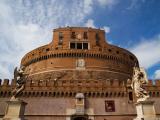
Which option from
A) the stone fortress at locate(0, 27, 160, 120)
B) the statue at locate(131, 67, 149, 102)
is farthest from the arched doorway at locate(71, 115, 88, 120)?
the statue at locate(131, 67, 149, 102)

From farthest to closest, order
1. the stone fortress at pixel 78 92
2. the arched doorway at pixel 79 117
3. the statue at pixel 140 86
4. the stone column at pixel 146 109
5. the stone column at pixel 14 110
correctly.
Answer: the stone fortress at pixel 78 92, the arched doorway at pixel 79 117, the statue at pixel 140 86, the stone column at pixel 146 109, the stone column at pixel 14 110

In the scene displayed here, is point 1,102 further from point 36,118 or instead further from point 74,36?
point 74,36

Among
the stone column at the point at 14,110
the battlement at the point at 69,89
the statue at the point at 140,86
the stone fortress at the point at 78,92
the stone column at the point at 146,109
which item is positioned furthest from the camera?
the battlement at the point at 69,89

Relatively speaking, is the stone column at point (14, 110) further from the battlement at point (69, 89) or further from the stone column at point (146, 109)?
the battlement at point (69, 89)

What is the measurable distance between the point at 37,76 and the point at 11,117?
2344 cm

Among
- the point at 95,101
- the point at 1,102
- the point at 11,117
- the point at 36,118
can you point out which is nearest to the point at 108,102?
the point at 95,101

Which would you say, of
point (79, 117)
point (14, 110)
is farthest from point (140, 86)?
point (79, 117)

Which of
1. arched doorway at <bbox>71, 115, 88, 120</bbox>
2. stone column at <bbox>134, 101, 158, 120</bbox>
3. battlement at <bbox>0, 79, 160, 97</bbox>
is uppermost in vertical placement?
battlement at <bbox>0, 79, 160, 97</bbox>

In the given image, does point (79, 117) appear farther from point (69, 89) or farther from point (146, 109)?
point (146, 109)

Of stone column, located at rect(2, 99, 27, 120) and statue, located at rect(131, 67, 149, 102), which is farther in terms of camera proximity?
statue, located at rect(131, 67, 149, 102)

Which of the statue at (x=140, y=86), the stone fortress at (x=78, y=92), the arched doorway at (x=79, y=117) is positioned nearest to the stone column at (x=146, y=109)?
the statue at (x=140, y=86)

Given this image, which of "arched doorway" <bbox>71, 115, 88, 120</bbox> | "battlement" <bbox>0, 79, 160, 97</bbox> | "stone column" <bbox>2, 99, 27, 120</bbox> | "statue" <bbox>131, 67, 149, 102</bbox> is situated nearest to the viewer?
"stone column" <bbox>2, 99, 27, 120</bbox>

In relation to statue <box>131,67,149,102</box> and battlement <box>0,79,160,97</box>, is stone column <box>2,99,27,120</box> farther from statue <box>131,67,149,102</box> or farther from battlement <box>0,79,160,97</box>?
battlement <box>0,79,160,97</box>

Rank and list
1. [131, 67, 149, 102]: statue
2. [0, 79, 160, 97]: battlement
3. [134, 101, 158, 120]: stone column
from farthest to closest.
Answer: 1. [0, 79, 160, 97]: battlement
2. [131, 67, 149, 102]: statue
3. [134, 101, 158, 120]: stone column
